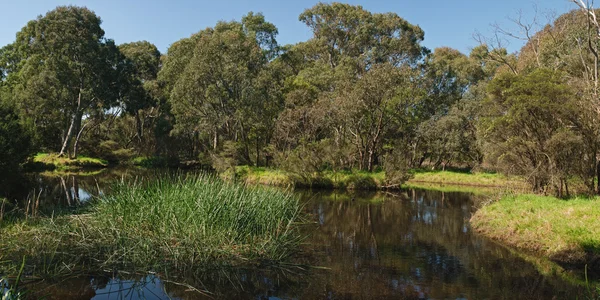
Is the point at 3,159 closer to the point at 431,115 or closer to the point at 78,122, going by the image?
the point at 78,122

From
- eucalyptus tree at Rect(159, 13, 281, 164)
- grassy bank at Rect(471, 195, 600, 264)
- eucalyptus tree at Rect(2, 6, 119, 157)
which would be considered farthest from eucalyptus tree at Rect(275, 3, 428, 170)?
eucalyptus tree at Rect(2, 6, 119, 157)

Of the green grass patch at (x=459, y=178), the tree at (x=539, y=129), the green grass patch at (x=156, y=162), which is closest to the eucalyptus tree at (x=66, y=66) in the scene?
the green grass patch at (x=156, y=162)

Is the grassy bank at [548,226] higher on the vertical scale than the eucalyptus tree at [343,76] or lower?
lower

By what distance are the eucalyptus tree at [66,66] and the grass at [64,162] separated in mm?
1535

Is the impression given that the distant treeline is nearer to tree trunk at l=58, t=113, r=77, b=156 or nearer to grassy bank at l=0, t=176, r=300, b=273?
tree trunk at l=58, t=113, r=77, b=156

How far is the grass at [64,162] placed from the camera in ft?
117

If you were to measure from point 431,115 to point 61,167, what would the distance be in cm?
3482

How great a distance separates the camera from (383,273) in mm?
9461

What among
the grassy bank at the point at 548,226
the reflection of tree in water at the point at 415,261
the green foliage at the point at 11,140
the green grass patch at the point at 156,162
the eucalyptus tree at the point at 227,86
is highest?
the eucalyptus tree at the point at 227,86

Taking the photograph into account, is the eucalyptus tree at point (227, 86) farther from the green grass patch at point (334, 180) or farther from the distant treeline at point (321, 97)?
the green grass patch at point (334, 180)

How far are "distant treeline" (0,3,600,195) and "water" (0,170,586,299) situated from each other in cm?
549

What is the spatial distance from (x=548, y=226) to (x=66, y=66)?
38.8 m

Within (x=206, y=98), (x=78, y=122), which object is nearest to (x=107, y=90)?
(x=78, y=122)

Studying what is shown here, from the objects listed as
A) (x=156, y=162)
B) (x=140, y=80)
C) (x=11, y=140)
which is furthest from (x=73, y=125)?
(x=11, y=140)
